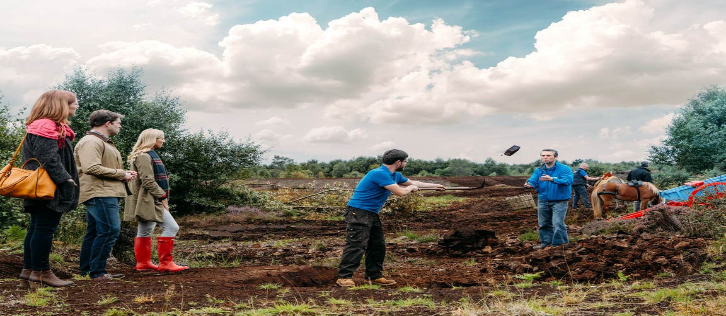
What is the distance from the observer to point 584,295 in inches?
187

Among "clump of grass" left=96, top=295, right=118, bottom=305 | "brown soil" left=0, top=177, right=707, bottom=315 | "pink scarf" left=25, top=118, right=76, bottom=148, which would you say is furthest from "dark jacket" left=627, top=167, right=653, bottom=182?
"pink scarf" left=25, top=118, right=76, bottom=148

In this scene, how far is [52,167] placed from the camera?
504cm

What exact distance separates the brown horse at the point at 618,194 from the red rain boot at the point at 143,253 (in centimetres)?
1177

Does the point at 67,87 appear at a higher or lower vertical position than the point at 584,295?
higher

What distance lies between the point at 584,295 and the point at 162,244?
4821 mm

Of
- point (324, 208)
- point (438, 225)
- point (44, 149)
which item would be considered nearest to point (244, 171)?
point (324, 208)

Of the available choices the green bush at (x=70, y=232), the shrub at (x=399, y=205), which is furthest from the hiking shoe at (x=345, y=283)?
the shrub at (x=399, y=205)

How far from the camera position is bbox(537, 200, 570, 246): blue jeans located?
873 centimetres

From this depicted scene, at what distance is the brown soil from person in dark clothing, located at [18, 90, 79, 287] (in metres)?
0.32

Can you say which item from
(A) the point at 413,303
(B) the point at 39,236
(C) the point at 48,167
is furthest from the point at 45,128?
(A) the point at 413,303

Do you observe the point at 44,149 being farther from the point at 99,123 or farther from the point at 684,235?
the point at 684,235

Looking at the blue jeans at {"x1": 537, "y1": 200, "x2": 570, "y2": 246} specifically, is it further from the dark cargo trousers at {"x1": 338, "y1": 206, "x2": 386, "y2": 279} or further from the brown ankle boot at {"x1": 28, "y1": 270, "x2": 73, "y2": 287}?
the brown ankle boot at {"x1": 28, "y1": 270, "x2": 73, "y2": 287}

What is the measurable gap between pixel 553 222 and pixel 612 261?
182 cm

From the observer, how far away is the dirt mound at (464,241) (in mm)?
9680
